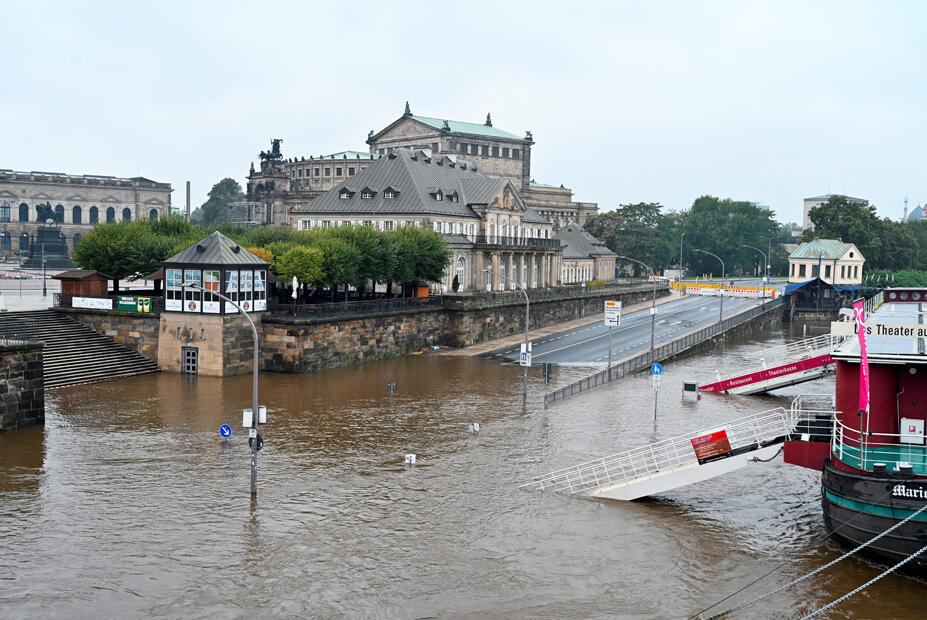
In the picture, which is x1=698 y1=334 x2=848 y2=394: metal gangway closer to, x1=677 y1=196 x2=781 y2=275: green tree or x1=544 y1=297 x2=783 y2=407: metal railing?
x1=544 y1=297 x2=783 y2=407: metal railing

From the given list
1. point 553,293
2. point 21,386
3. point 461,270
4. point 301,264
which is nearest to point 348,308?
point 301,264

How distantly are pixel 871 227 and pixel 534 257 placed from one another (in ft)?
215

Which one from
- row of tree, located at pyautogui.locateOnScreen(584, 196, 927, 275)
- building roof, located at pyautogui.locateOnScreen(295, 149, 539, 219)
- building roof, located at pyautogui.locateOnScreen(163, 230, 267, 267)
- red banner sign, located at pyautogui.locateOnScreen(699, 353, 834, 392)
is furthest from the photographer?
row of tree, located at pyautogui.locateOnScreen(584, 196, 927, 275)

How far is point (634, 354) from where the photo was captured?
→ 66.8 meters

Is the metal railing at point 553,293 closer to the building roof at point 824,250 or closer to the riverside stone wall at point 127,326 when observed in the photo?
the building roof at point 824,250

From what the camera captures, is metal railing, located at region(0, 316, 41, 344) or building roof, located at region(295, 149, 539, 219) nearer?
metal railing, located at region(0, 316, 41, 344)

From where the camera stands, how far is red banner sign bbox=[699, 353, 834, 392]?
47625 millimetres

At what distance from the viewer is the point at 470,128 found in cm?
15600

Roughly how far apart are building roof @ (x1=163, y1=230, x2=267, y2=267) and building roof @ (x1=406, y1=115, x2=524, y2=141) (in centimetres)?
9651

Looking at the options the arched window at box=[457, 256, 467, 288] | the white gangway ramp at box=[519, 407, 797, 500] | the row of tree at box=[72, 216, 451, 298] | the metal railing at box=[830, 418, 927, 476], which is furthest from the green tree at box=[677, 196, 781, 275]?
the metal railing at box=[830, 418, 927, 476]

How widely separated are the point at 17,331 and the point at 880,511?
36089mm

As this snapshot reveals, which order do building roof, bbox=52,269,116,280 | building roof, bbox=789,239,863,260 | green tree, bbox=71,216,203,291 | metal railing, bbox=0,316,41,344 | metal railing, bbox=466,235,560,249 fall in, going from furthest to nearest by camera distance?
1. building roof, bbox=789,239,863,260
2. metal railing, bbox=466,235,560,249
3. green tree, bbox=71,216,203,291
4. building roof, bbox=52,269,116,280
5. metal railing, bbox=0,316,41,344

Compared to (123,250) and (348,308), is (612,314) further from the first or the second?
(123,250)

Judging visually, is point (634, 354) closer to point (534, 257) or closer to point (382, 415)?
point (382, 415)
